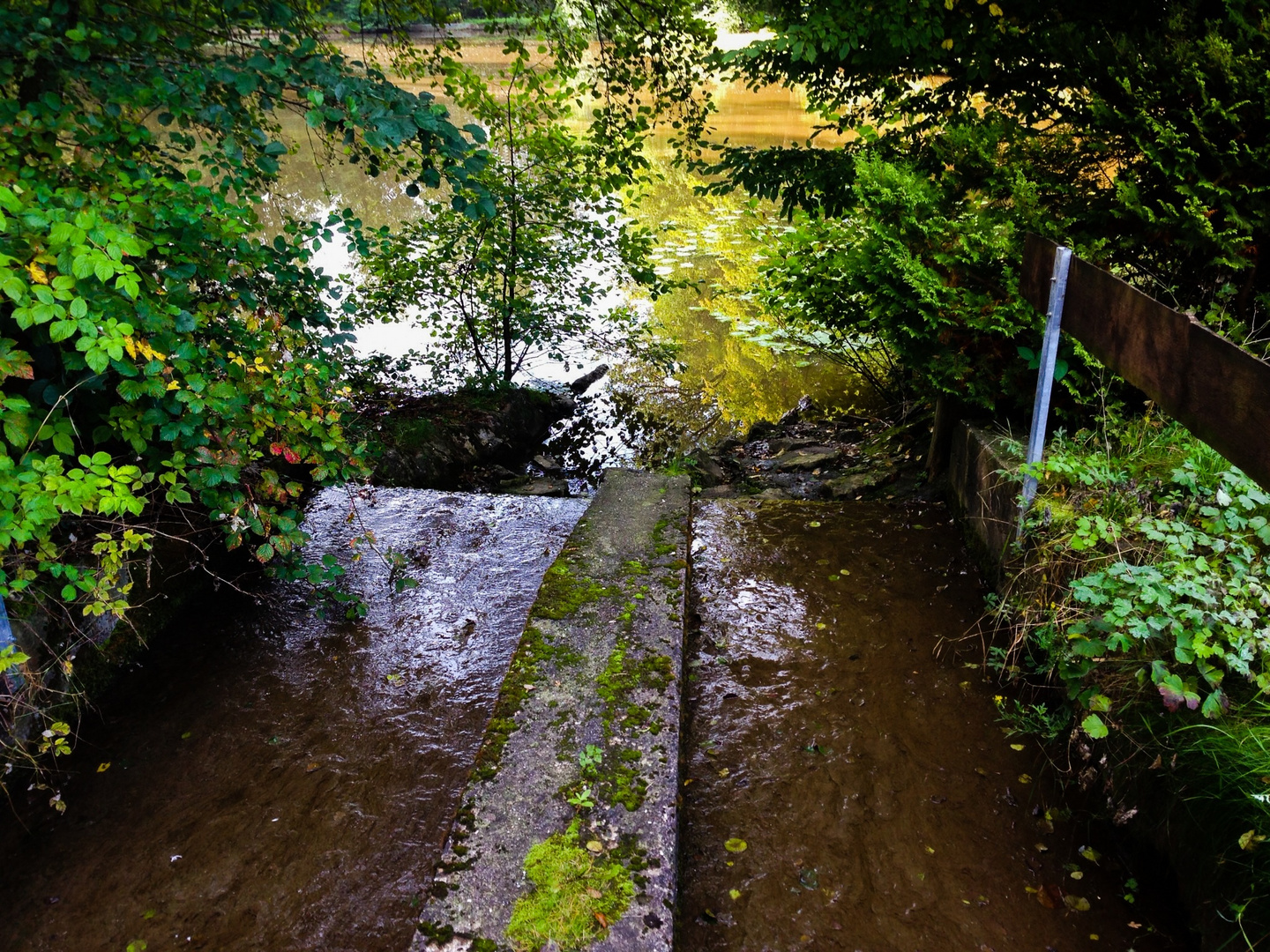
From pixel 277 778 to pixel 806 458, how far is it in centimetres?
511

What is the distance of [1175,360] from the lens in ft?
8.78

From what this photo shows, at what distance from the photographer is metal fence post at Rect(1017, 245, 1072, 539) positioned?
132 inches

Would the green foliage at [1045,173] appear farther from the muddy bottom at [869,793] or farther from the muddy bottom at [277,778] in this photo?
the muddy bottom at [277,778]

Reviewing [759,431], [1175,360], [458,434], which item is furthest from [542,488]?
[1175,360]

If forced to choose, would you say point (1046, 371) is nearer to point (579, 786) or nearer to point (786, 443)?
point (579, 786)

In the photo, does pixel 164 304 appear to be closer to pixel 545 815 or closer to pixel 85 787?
pixel 85 787

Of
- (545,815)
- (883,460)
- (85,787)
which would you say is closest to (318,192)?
(883,460)

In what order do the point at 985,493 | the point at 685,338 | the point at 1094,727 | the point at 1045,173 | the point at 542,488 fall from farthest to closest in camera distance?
the point at 685,338 < the point at 542,488 < the point at 1045,173 < the point at 985,493 < the point at 1094,727

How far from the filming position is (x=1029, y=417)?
443cm

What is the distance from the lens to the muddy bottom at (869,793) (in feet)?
7.76

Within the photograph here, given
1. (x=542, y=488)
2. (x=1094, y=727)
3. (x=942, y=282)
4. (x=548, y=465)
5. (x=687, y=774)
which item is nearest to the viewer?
(x=1094, y=727)

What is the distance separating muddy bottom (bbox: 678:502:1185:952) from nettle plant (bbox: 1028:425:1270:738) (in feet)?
1.63

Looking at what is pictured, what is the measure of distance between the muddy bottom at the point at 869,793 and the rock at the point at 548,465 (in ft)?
12.2

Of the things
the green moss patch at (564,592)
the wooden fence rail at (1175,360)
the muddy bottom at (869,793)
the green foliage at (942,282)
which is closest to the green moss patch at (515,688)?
the green moss patch at (564,592)
